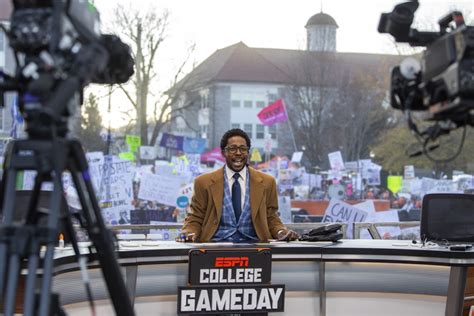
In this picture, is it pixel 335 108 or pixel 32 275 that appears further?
pixel 335 108

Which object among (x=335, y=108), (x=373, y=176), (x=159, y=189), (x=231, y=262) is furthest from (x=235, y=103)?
(x=231, y=262)

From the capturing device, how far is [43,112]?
7.86 feet

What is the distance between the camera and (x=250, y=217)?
559 centimetres

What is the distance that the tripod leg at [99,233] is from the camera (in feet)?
8.60

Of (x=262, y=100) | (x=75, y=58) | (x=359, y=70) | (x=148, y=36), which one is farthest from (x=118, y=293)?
(x=262, y=100)

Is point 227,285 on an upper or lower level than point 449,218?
lower

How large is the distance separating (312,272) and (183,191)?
879cm

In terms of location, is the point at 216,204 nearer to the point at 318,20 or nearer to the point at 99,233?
the point at 99,233

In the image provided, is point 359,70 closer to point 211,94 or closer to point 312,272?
point 211,94

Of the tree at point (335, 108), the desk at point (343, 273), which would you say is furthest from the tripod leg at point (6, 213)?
the tree at point (335, 108)

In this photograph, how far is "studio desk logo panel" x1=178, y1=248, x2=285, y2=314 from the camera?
5.12 metres

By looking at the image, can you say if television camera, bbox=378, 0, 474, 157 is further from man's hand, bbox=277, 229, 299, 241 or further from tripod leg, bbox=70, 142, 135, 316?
man's hand, bbox=277, 229, 299, 241

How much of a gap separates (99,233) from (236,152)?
2.99m

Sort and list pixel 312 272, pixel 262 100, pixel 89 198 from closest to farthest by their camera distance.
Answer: pixel 89 198, pixel 312 272, pixel 262 100
